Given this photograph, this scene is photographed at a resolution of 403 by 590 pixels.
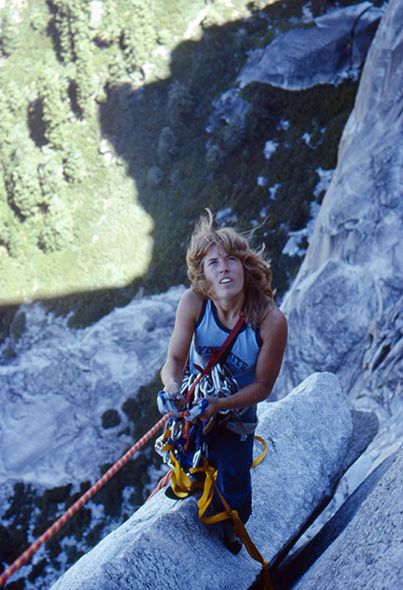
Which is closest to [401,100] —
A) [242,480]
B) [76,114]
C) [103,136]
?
[242,480]

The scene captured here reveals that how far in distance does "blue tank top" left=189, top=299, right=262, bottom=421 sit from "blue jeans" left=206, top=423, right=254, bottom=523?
214mm

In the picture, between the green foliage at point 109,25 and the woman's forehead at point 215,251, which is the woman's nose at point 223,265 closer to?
the woman's forehead at point 215,251

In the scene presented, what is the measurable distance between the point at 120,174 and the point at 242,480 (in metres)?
39.4

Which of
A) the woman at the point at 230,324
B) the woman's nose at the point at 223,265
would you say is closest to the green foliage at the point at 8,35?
the woman at the point at 230,324

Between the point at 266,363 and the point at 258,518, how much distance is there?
5.65ft

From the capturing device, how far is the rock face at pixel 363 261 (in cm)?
1030

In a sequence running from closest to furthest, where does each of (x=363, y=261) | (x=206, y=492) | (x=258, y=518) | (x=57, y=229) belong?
(x=206, y=492)
(x=258, y=518)
(x=363, y=261)
(x=57, y=229)

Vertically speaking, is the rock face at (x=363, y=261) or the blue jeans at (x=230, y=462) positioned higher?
the blue jeans at (x=230, y=462)

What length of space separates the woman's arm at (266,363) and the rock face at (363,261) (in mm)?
6156

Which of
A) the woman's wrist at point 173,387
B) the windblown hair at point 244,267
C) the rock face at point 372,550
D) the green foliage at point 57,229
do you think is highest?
the windblown hair at point 244,267

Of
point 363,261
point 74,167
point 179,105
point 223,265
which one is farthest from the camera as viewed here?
point 74,167

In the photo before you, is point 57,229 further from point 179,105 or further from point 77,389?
point 77,389

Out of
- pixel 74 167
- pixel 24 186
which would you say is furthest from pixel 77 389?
pixel 74 167

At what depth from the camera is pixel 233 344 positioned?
3.01 m
